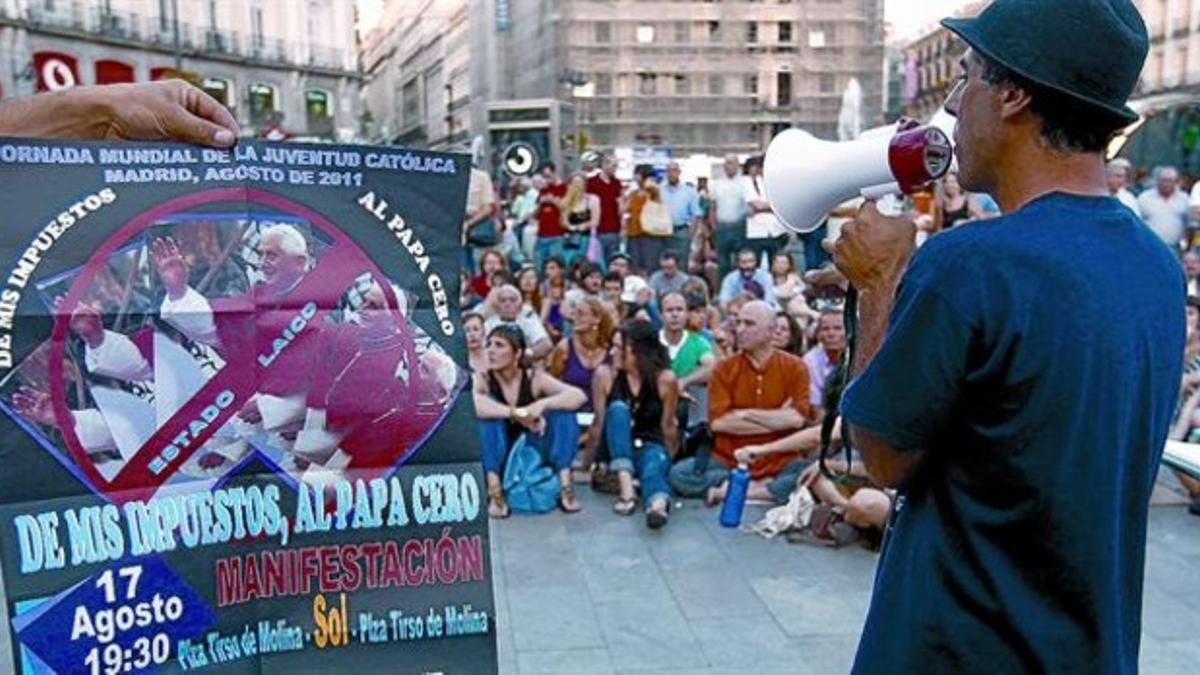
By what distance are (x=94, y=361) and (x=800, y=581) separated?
3748 millimetres

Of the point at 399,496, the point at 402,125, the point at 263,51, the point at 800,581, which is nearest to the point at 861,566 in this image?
the point at 800,581

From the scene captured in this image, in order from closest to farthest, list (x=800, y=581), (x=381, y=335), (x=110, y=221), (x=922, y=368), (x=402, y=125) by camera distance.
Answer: (x=922, y=368) → (x=110, y=221) → (x=381, y=335) → (x=800, y=581) → (x=402, y=125)

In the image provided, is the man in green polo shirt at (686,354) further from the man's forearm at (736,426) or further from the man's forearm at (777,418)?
the man's forearm at (777,418)

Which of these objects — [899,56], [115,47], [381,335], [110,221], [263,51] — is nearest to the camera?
[110,221]

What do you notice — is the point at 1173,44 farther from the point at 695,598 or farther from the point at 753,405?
the point at 695,598

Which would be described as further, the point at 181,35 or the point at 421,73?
the point at 421,73

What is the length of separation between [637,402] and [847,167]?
14.5 feet

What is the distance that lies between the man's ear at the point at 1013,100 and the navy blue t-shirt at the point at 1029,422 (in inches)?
5.0

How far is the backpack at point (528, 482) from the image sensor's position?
243 inches

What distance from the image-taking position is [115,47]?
147ft

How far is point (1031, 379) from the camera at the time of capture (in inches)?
57.1

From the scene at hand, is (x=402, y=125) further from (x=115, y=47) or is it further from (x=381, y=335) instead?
(x=381, y=335)

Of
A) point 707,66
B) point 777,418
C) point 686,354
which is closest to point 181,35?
point 707,66

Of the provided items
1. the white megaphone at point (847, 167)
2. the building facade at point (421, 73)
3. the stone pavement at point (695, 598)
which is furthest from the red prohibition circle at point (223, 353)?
the building facade at point (421, 73)
